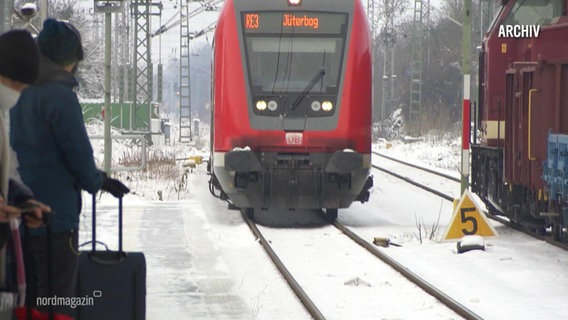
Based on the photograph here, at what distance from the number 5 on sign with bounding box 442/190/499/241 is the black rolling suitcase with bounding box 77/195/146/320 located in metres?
8.14

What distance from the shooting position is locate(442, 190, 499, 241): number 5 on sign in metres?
13.7

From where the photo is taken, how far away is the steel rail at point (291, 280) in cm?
902

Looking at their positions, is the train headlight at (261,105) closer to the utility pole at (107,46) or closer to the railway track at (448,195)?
the utility pole at (107,46)

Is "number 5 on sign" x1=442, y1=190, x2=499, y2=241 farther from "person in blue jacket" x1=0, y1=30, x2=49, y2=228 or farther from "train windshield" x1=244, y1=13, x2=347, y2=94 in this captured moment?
"person in blue jacket" x1=0, y1=30, x2=49, y2=228

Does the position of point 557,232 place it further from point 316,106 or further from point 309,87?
point 309,87

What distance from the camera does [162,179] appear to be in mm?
23203

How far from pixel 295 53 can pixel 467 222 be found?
344cm

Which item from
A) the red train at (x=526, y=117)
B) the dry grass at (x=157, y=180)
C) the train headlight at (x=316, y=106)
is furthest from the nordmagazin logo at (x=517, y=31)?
the dry grass at (x=157, y=180)

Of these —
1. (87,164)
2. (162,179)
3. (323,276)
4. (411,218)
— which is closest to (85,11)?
(162,179)

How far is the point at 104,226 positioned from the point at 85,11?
57.9 metres

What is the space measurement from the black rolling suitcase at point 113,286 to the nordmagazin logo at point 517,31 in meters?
9.83

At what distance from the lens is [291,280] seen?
418 inches

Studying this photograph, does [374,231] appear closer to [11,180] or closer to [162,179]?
[162,179]

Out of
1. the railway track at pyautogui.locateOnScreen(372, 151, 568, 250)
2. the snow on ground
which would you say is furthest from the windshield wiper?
the railway track at pyautogui.locateOnScreen(372, 151, 568, 250)
